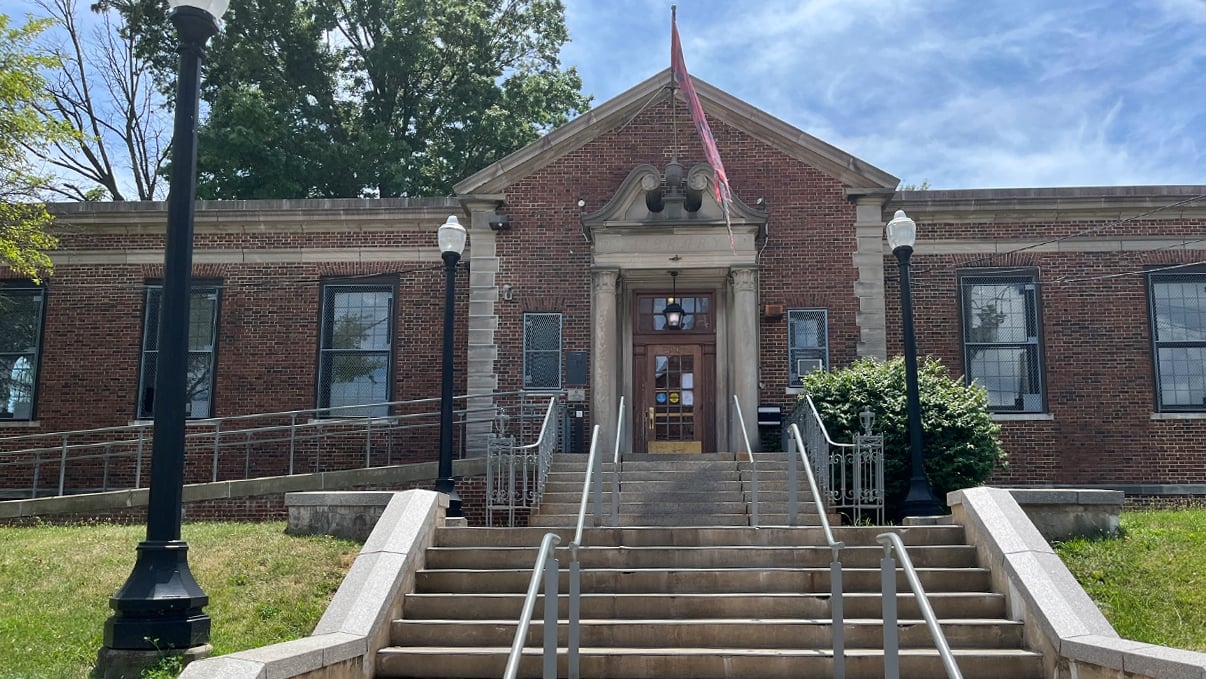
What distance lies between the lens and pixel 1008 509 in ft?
27.8

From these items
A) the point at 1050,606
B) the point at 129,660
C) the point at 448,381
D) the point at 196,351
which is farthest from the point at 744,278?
the point at 129,660

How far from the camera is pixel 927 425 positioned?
38.9 ft

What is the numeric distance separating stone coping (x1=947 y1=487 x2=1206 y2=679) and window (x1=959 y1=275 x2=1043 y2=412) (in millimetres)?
6625

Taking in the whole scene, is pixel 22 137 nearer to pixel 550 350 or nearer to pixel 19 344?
pixel 19 344

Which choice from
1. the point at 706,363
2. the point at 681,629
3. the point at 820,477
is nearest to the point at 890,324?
the point at 706,363

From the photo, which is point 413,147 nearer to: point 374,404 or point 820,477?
point 374,404

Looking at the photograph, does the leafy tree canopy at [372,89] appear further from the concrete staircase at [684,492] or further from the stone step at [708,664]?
the stone step at [708,664]

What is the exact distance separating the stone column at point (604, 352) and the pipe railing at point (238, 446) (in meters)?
1.36

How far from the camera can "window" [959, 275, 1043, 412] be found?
49.9 ft

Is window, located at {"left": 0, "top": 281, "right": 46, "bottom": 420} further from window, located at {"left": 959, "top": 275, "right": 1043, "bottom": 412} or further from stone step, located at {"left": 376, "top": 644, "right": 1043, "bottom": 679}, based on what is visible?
window, located at {"left": 959, "top": 275, "right": 1043, "bottom": 412}

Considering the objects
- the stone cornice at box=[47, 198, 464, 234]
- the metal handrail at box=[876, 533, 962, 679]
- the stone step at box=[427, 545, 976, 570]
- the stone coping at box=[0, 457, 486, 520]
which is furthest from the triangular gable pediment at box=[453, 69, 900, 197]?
the metal handrail at box=[876, 533, 962, 679]

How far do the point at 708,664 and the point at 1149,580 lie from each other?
380 centimetres

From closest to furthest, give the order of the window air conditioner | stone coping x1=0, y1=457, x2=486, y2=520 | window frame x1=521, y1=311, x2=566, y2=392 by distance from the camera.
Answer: stone coping x1=0, y1=457, x2=486, y2=520 → the window air conditioner → window frame x1=521, y1=311, x2=566, y2=392

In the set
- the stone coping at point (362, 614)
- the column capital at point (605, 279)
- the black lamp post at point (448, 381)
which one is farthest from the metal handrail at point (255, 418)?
the stone coping at point (362, 614)
